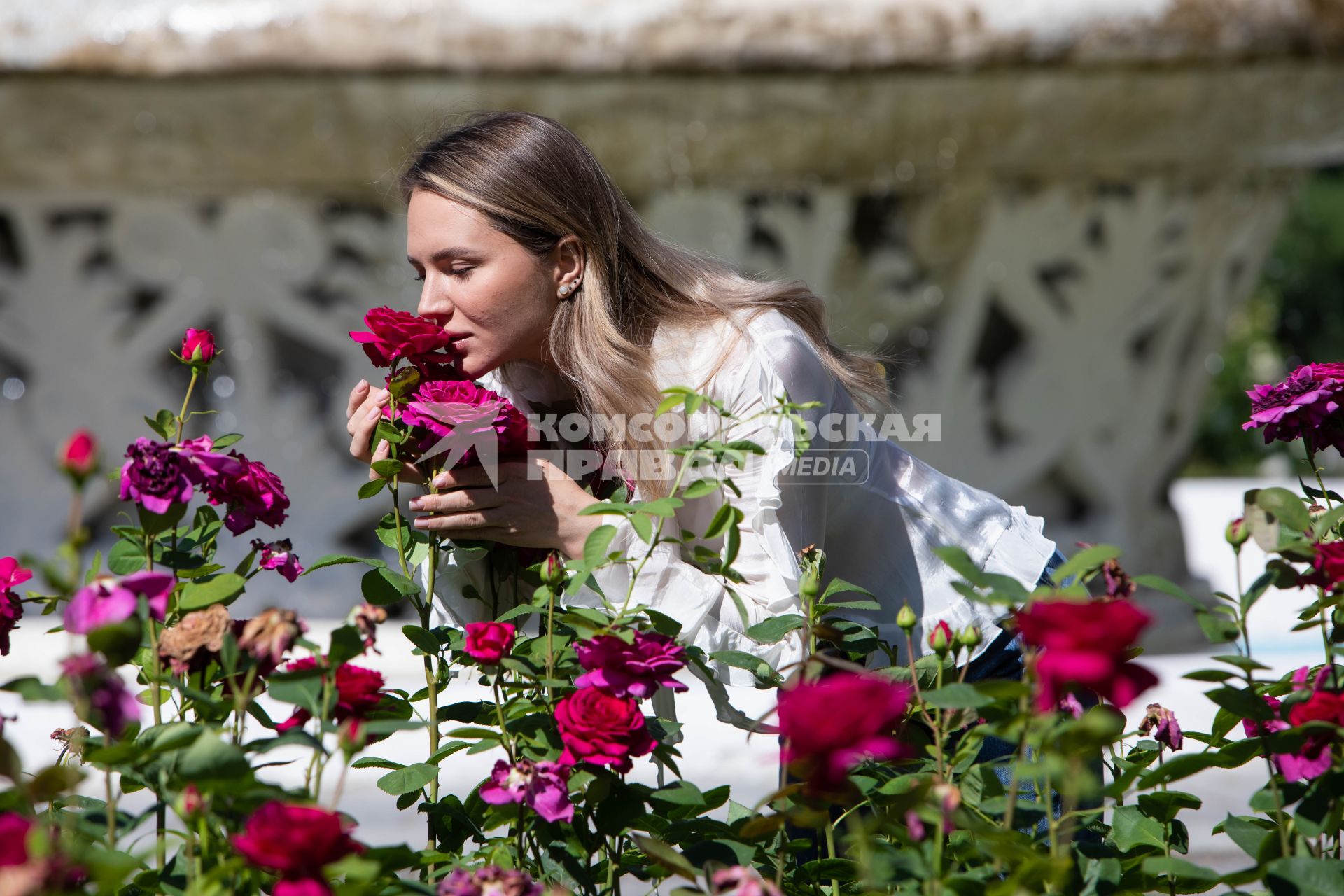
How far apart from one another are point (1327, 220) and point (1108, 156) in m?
15.9

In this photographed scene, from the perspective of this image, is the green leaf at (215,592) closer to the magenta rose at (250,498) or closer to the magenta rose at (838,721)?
the magenta rose at (250,498)

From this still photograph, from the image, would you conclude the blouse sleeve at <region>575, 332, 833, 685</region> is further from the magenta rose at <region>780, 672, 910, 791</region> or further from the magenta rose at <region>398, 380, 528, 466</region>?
the magenta rose at <region>780, 672, 910, 791</region>

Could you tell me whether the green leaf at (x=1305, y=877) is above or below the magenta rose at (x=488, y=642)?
below

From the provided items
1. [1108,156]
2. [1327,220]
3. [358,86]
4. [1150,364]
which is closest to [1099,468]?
[1150,364]

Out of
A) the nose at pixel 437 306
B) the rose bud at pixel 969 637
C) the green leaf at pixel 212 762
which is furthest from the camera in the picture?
the nose at pixel 437 306

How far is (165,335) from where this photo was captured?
11.8ft

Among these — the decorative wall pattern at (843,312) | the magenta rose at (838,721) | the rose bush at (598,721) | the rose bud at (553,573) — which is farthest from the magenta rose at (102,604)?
the decorative wall pattern at (843,312)

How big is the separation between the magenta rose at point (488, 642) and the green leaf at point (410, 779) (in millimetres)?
113

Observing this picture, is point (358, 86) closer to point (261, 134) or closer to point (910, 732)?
point (261, 134)

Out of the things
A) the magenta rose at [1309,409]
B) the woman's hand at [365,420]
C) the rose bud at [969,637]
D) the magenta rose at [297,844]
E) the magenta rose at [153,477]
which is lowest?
the magenta rose at [297,844]

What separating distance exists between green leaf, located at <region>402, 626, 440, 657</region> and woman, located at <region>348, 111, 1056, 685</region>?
19cm

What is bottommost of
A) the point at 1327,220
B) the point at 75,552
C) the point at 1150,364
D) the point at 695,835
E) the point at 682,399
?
the point at 695,835

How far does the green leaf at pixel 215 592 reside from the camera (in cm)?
102

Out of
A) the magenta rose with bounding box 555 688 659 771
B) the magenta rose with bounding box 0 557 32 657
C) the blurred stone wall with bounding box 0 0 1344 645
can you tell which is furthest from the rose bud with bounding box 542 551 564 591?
the blurred stone wall with bounding box 0 0 1344 645
